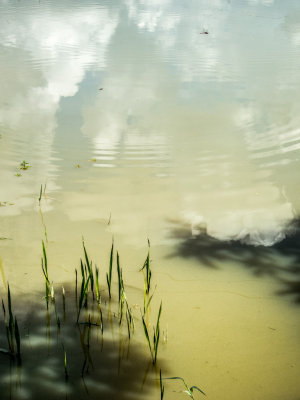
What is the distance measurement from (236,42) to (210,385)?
899 centimetres

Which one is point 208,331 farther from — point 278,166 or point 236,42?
point 236,42

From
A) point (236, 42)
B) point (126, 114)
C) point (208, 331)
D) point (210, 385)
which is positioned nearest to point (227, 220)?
point (208, 331)

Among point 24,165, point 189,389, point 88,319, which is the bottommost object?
point 24,165

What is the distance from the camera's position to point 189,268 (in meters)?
3.27

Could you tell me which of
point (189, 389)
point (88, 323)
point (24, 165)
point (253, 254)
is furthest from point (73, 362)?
point (24, 165)

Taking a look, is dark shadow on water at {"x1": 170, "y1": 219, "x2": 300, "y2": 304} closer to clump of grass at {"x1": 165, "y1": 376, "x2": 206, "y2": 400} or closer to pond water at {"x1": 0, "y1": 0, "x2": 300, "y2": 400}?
pond water at {"x1": 0, "y1": 0, "x2": 300, "y2": 400}

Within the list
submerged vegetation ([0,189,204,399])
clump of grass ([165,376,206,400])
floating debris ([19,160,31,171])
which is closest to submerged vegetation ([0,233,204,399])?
submerged vegetation ([0,189,204,399])

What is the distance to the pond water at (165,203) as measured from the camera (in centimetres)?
250

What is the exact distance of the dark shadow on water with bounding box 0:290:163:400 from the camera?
7.61 ft

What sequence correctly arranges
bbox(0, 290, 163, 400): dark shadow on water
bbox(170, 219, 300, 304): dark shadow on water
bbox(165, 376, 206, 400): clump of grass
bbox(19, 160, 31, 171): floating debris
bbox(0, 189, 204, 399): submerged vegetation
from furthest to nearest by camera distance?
bbox(19, 160, 31, 171): floating debris → bbox(170, 219, 300, 304): dark shadow on water → bbox(0, 189, 204, 399): submerged vegetation → bbox(0, 290, 163, 400): dark shadow on water → bbox(165, 376, 206, 400): clump of grass

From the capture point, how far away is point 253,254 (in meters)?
3.45

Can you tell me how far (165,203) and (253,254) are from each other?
3.36 feet

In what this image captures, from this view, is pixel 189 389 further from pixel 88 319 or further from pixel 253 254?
pixel 253 254

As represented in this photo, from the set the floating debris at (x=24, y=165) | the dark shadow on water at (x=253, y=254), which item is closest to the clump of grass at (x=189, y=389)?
the dark shadow on water at (x=253, y=254)
